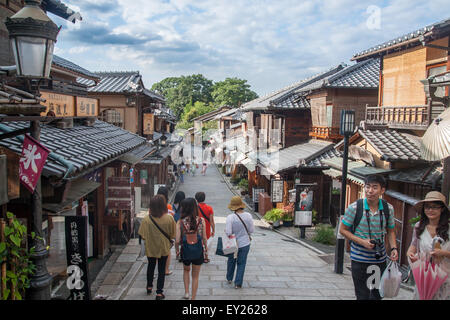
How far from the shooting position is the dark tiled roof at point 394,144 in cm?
1030

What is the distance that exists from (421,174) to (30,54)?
9495 mm

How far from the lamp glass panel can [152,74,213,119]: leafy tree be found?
7839 centimetres

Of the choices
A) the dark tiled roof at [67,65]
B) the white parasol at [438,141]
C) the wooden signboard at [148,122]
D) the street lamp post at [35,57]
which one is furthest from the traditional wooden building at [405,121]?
the wooden signboard at [148,122]

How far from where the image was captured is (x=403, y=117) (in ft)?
42.6

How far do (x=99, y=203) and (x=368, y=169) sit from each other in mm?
8530

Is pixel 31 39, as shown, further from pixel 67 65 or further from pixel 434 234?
pixel 67 65

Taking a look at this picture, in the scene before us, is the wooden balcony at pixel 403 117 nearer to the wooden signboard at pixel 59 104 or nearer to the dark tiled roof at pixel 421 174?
the dark tiled roof at pixel 421 174

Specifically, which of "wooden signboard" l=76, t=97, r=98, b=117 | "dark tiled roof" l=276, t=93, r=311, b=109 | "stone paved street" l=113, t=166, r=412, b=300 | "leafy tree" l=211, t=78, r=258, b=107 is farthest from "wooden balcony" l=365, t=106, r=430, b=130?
"leafy tree" l=211, t=78, r=258, b=107

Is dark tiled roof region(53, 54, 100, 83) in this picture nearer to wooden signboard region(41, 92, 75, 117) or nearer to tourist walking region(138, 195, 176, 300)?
wooden signboard region(41, 92, 75, 117)

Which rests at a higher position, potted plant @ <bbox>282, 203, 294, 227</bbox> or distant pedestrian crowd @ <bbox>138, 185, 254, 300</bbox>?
distant pedestrian crowd @ <bbox>138, 185, 254, 300</bbox>

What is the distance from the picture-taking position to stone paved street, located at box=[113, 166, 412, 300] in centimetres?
725

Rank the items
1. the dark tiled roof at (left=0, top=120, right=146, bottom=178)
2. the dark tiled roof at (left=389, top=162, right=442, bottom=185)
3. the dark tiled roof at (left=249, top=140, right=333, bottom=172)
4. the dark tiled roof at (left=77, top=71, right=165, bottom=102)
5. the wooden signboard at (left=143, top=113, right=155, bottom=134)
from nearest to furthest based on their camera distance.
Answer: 1. the dark tiled roof at (left=0, top=120, right=146, bottom=178)
2. the dark tiled roof at (left=389, top=162, right=442, bottom=185)
3. the dark tiled roof at (left=249, top=140, right=333, bottom=172)
4. the dark tiled roof at (left=77, top=71, right=165, bottom=102)
5. the wooden signboard at (left=143, top=113, right=155, bottom=134)

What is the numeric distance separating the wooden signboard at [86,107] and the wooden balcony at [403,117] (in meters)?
10.2
